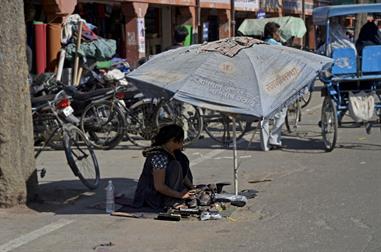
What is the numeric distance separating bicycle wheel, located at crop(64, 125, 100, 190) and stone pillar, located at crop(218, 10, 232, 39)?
18.8 m

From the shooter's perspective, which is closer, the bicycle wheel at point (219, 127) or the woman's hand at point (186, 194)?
the woman's hand at point (186, 194)

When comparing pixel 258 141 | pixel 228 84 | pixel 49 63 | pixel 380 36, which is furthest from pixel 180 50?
pixel 49 63

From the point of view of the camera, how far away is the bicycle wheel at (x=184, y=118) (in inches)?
463

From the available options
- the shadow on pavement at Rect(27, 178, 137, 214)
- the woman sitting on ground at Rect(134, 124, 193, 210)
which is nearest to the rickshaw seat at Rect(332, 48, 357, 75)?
the shadow on pavement at Rect(27, 178, 137, 214)

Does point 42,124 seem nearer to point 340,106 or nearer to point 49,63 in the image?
point 340,106

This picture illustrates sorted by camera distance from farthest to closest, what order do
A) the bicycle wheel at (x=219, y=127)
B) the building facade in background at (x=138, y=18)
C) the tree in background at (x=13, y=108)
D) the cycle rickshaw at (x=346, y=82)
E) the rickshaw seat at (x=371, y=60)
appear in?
1. the building facade in background at (x=138, y=18)
2. the bicycle wheel at (x=219, y=127)
3. the rickshaw seat at (x=371, y=60)
4. the cycle rickshaw at (x=346, y=82)
5. the tree in background at (x=13, y=108)

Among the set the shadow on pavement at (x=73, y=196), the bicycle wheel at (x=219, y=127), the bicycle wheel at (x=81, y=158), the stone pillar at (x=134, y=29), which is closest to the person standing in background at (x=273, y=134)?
the bicycle wheel at (x=219, y=127)

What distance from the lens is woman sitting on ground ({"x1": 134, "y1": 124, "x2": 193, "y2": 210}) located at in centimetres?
724

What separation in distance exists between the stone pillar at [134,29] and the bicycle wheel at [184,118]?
8.30 m

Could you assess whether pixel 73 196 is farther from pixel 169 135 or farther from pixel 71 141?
pixel 169 135

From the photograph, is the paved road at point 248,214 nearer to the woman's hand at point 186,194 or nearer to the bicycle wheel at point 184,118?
the woman's hand at point 186,194

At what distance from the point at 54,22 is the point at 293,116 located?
648cm

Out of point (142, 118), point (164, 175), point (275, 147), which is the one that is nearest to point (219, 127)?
point (275, 147)

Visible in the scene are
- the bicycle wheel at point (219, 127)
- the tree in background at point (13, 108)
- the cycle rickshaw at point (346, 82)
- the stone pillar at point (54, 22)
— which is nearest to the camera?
the tree in background at point (13, 108)
